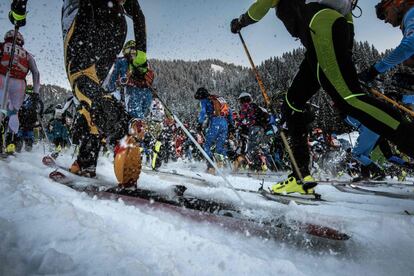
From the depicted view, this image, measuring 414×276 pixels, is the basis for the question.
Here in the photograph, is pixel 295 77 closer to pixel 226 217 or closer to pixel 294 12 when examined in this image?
pixel 294 12

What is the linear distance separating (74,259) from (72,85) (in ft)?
7.43

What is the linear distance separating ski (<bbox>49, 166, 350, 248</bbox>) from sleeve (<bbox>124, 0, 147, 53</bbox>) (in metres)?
1.55

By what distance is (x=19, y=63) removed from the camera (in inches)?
257

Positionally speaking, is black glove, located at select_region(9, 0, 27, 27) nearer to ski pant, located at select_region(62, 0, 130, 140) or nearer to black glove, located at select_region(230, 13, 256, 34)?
ski pant, located at select_region(62, 0, 130, 140)

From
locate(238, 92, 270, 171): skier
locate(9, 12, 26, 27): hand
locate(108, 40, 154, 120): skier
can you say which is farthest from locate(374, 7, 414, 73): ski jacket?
locate(238, 92, 270, 171): skier

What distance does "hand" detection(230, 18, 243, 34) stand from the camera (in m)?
3.23

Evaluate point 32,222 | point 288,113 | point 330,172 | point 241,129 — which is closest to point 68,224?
point 32,222

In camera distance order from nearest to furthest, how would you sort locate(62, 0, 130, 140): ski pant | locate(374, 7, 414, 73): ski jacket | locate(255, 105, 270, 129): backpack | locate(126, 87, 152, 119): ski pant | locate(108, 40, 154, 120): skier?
locate(62, 0, 130, 140): ski pant
locate(374, 7, 414, 73): ski jacket
locate(108, 40, 154, 120): skier
locate(126, 87, 152, 119): ski pant
locate(255, 105, 270, 129): backpack

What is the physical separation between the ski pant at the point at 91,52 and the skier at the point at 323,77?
1.36m

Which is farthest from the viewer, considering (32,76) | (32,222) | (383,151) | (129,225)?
(32,76)

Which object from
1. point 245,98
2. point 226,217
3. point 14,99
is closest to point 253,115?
point 245,98

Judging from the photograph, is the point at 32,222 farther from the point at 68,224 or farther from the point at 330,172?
the point at 330,172

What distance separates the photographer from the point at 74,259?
92 cm

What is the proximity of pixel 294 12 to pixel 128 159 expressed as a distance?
6.20 feet
